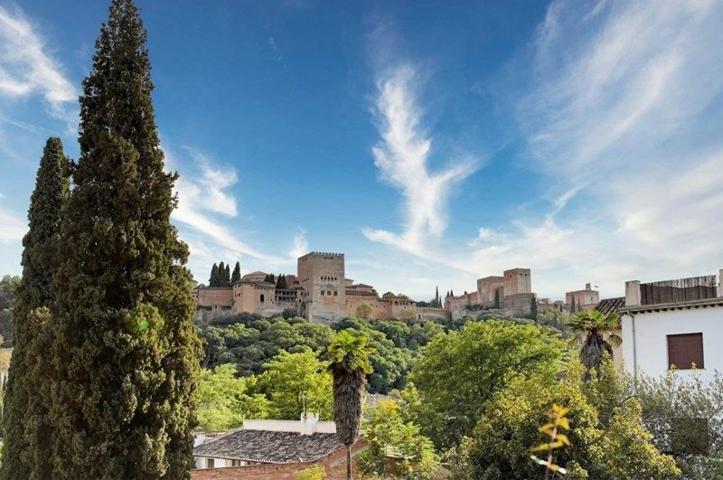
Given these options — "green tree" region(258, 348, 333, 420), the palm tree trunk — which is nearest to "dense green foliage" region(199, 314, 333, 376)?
"green tree" region(258, 348, 333, 420)

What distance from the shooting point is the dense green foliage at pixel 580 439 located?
12.2 m

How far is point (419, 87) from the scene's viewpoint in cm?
2005

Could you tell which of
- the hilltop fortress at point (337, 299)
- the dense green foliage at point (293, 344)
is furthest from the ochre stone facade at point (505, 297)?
the dense green foliage at point (293, 344)

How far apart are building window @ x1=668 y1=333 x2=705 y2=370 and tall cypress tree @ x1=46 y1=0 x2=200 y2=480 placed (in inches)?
488

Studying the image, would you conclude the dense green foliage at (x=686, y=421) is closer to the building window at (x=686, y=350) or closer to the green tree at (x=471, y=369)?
the building window at (x=686, y=350)

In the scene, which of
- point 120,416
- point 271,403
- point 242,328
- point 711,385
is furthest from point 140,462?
point 242,328

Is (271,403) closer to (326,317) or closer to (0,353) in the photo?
(0,353)

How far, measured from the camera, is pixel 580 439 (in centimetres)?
1253

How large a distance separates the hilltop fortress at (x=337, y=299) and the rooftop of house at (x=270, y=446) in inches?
2818

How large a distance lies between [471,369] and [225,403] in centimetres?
2142

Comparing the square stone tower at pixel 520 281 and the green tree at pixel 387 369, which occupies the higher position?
the square stone tower at pixel 520 281

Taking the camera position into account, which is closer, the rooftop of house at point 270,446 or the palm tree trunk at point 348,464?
the palm tree trunk at point 348,464

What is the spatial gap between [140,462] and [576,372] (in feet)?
31.9

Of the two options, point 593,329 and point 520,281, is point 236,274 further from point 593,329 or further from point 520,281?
point 593,329
